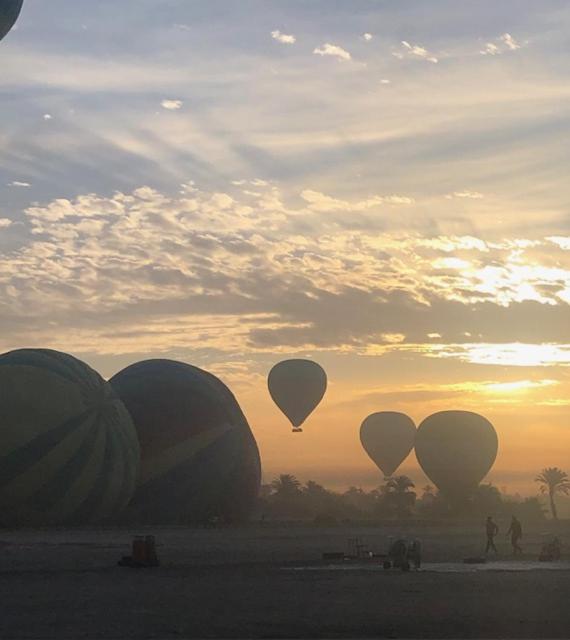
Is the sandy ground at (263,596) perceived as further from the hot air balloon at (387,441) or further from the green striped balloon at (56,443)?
the hot air balloon at (387,441)

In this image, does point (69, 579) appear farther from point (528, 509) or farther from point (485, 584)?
point (528, 509)

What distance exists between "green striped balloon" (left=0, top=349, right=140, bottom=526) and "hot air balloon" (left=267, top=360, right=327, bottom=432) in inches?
1333

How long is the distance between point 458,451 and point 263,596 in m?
69.3

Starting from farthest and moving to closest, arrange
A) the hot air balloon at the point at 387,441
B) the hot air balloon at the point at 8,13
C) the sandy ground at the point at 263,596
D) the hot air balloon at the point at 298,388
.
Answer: the hot air balloon at the point at 387,441 < the hot air balloon at the point at 298,388 < the hot air balloon at the point at 8,13 < the sandy ground at the point at 263,596

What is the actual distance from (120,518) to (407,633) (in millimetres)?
34924

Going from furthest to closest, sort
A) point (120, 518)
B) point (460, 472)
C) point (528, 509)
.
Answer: point (528, 509) < point (460, 472) < point (120, 518)

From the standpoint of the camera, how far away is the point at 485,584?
77.0 ft

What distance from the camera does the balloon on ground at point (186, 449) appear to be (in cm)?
4938

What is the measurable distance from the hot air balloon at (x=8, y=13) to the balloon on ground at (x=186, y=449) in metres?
20.1

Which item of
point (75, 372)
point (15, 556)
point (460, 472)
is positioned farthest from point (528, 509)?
point (15, 556)

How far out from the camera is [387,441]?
96.7 metres

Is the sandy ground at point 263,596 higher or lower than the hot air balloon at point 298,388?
lower

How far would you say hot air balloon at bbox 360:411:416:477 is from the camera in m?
96.8

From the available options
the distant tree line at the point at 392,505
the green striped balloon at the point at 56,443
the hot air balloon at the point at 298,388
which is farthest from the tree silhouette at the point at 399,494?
the green striped balloon at the point at 56,443
